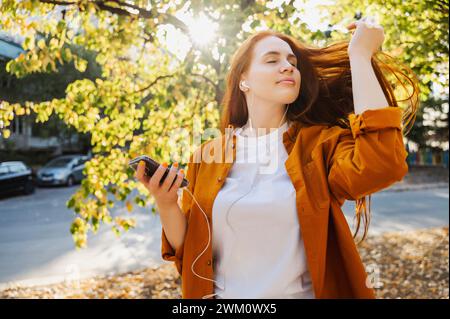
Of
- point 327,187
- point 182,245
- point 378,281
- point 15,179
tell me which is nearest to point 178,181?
point 182,245

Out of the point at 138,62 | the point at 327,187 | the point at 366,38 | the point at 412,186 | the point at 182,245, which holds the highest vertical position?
the point at 138,62

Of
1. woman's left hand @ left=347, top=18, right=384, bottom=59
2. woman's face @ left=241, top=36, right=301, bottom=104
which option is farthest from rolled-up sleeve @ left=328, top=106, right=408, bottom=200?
woman's face @ left=241, top=36, right=301, bottom=104

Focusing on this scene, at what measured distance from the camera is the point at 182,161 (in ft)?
15.3

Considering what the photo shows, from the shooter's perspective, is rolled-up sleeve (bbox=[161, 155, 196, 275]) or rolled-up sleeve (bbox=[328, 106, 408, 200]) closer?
rolled-up sleeve (bbox=[328, 106, 408, 200])

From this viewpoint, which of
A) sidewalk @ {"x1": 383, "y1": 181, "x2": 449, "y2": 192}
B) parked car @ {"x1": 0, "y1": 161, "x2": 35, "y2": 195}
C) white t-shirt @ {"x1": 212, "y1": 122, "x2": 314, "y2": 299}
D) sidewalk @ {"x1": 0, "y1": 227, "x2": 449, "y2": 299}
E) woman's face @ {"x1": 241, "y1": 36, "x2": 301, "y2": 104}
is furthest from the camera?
sidewalk @ {"x1": 383, "y1": 181, "x2": 449, "y2": 192}

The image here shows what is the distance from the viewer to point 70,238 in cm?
862

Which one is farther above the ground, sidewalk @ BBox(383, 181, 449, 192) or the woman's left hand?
the woman's left hand

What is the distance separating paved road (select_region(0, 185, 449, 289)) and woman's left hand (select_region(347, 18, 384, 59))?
5.12 m

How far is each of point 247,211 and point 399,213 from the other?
11060 millimetres

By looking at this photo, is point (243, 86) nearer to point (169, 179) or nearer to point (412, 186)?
point (169, 179)

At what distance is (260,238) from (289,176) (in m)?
0.26

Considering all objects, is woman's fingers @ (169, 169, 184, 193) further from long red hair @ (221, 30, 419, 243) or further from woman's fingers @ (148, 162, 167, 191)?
long red hair @ (221, 30, 419, 243)

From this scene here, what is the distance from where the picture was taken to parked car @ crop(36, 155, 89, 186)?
17484 mm

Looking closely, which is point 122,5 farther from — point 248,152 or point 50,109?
point 248,152
